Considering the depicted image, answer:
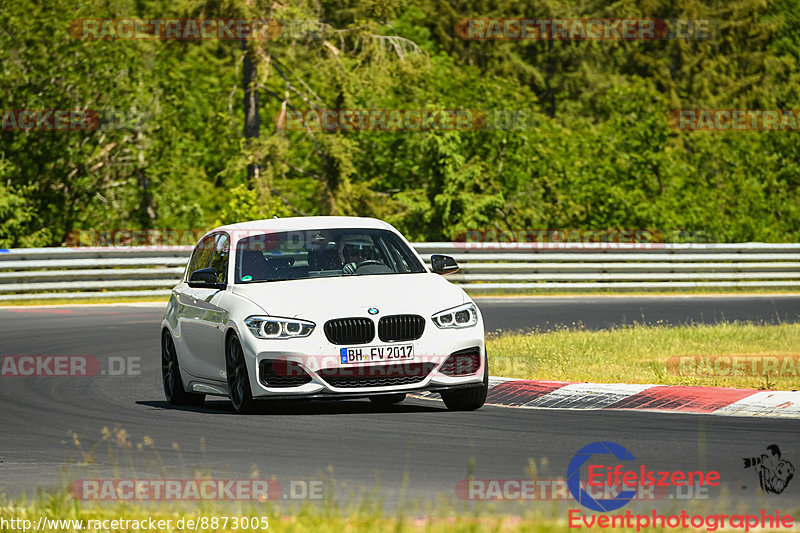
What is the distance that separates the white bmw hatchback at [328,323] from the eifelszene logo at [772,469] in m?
3.00

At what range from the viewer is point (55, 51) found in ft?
115


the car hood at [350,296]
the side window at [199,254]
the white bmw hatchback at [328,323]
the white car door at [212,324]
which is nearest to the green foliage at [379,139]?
the side window at [199,254]

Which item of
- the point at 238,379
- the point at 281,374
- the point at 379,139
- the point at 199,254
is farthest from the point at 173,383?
the point at 379,139

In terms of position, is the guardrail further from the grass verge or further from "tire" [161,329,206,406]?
the grass verge

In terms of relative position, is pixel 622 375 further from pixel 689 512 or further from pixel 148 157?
pixel 148 157

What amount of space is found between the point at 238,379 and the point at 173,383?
1710mm

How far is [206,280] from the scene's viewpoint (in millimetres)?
11688

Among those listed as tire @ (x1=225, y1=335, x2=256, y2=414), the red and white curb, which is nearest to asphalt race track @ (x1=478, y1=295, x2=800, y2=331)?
the red and white curb

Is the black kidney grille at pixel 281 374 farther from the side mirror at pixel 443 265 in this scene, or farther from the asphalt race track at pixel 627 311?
the asphalt race track at pixel 627 311

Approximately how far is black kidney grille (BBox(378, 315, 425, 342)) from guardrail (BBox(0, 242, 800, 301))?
16786 millimetres

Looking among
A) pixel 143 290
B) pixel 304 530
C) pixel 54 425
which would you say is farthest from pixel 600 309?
pixel 304 530

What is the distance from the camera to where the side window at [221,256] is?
11.9m

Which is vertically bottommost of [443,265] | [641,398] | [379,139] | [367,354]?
[379,139]

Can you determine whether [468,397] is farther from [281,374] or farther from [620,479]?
[620,479]
